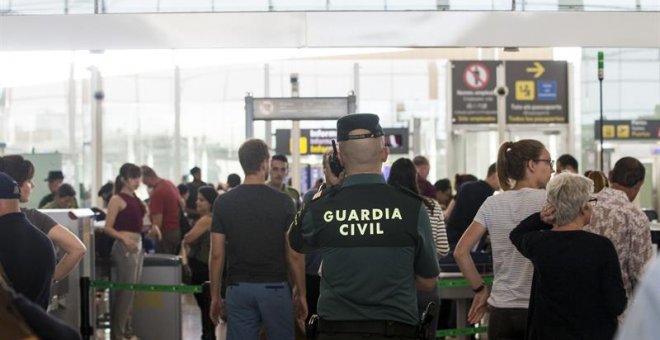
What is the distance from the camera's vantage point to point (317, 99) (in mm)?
11844

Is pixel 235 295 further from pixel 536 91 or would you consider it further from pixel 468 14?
pixel 536 91

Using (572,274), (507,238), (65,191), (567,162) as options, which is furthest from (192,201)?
(572,274)

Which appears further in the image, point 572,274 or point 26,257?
point 26,257

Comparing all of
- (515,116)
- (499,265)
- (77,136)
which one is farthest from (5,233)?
(77,136)

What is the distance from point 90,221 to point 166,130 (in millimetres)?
15045

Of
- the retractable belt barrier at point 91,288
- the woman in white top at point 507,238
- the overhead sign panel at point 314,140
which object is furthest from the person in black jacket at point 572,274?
the overhead sign panel at point 314,140

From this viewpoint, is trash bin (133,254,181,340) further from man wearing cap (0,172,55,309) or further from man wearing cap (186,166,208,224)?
man wearing cap (186,166,208,224)

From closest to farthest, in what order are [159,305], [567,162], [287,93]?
[567,162]
[159,305]
[287,93]

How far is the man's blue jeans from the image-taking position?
Result: 20.0ft

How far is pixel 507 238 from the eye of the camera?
5.27 m

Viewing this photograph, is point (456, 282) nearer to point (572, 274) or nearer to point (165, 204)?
point (572, 274)

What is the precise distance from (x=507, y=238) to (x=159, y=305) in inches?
202

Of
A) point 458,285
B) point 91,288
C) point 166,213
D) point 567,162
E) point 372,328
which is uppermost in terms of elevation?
point 567,162

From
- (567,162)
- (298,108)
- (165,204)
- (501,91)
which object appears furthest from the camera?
(501,91)
